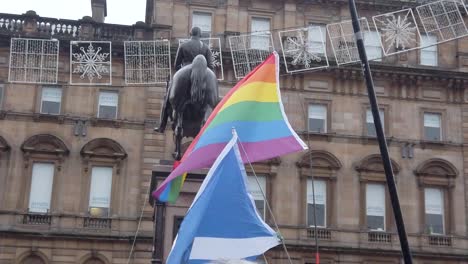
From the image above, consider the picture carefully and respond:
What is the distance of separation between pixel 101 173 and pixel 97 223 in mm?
2289

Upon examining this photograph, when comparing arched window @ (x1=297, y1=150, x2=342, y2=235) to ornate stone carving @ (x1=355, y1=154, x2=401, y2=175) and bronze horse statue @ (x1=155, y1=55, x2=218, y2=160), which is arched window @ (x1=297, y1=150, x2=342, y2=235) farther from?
bronze horse statue @ (x1=155, y1=55, x2=218, y2=160)

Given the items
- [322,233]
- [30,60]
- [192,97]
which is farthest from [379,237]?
[192,97]

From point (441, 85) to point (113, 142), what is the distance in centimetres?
1593

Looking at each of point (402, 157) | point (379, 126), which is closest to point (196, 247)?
point (379, 126)

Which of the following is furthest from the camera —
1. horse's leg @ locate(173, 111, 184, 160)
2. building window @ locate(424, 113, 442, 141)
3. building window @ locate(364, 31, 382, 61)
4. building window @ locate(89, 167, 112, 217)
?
building window @ locate(424, 113, 442, 141)

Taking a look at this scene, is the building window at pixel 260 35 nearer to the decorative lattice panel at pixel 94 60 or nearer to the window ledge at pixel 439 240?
the decorative lattice panel at pixel 94 60

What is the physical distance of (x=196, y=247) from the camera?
31.9 feet

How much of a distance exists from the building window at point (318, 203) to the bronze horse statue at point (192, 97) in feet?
72.8

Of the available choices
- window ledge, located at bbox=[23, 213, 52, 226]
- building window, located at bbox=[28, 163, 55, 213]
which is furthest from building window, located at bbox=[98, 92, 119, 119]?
window ledge, located at bbox=[23, 213, 52, 226]

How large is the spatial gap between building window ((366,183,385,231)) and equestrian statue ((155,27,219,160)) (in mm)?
23296

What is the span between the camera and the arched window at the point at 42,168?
34875 mm

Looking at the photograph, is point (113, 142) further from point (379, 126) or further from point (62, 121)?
point (379, 126)

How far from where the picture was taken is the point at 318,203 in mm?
36625

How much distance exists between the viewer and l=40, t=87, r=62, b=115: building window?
36.1m
